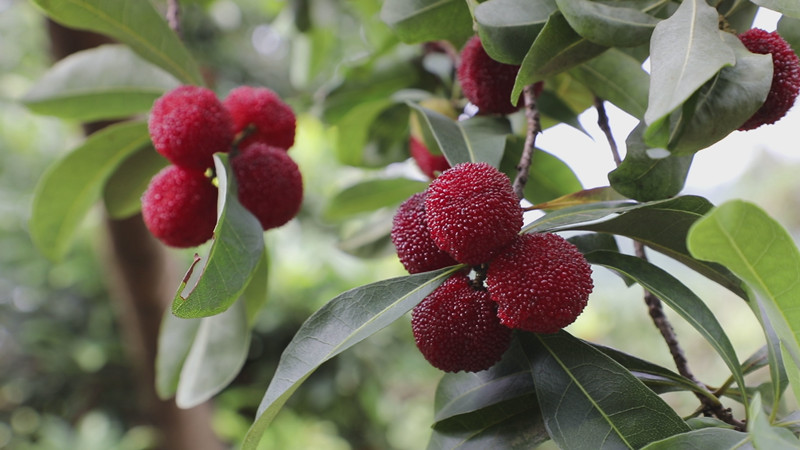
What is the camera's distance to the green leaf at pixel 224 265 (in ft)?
1.36

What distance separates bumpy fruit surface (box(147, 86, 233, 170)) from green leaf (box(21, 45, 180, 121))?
169mm

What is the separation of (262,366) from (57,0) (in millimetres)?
1793

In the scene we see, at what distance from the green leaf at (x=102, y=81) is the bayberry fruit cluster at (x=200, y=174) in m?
0.17

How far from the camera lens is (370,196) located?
95 cm

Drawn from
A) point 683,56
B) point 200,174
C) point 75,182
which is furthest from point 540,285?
point 75,182

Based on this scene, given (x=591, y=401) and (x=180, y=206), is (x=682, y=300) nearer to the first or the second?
(x=591, y=401)

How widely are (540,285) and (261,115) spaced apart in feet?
1.25

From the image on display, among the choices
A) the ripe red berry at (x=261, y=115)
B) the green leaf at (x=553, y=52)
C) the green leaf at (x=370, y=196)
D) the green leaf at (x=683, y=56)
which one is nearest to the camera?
the green leaf at (x=683, y=56)

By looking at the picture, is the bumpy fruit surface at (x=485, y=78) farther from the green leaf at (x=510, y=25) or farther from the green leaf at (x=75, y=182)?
the green leaf at (x=75, y=182)

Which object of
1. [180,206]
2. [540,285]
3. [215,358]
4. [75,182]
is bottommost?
[215,358]

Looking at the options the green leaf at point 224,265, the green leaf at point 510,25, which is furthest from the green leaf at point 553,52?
the green leaf at point 224,265

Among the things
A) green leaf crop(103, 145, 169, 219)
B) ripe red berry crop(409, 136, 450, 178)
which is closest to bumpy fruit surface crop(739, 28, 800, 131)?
ripe red berry crop(409, 136, 450, 178)

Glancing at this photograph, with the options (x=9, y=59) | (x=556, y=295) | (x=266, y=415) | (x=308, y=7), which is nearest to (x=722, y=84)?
(x=556, y=295)

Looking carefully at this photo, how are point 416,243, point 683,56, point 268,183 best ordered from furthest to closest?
point 268,183 < point 416,243 < point 683,56
